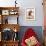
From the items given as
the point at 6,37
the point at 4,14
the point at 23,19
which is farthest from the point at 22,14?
the point at 6,37

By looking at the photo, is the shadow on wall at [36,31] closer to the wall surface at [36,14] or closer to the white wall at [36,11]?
the wall surface at [36,14]

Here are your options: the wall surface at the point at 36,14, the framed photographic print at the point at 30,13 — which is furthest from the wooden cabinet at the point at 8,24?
the framed photographic print at the point at 30,13

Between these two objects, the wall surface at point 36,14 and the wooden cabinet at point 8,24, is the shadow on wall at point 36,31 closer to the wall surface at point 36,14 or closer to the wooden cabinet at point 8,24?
the wall surface at point 36,14

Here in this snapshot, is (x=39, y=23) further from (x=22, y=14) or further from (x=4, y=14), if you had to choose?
(x=4, y=14)

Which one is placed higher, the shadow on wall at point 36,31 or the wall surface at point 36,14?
the wall surface at point 36,14

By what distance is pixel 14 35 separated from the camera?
5.03 m

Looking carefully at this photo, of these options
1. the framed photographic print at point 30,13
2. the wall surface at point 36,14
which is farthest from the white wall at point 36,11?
the framed photographic print at point 30,13

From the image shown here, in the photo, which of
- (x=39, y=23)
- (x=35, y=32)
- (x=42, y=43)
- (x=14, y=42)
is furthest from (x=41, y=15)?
(x=14, y=42)

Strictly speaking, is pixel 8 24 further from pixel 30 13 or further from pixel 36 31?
pixel 36 31

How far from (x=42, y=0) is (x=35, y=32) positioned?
3.58ft

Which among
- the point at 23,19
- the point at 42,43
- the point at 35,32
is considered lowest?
the point at 42,43

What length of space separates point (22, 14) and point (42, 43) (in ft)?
3.85

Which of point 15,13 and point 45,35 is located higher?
point 15,13

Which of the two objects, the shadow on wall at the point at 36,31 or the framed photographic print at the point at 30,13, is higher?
the framed photographic print at the point at 30,13
